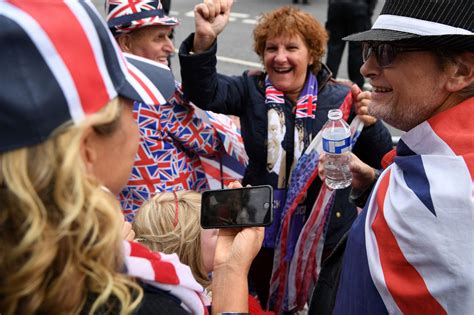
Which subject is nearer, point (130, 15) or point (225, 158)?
point (130, 15)

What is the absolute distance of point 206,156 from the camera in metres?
2.71

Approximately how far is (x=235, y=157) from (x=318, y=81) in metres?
0.59

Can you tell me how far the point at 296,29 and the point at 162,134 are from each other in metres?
0.88

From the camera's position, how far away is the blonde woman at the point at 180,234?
1.79 m

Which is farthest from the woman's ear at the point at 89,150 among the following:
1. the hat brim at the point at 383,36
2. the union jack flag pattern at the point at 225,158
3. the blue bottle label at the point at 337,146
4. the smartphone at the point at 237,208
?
the union jack flag pattern at the point at 225,158

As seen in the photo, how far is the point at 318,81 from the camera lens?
2.72 meters

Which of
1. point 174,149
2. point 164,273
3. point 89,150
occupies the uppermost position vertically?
point 89,150

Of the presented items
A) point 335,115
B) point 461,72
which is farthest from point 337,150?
point 461,72

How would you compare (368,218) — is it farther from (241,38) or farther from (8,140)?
(241,38)

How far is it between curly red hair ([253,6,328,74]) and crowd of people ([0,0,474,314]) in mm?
10

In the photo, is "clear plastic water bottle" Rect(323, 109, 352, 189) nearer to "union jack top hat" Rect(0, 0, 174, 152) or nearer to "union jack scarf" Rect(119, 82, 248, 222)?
"union jack scarf" Rect(119, 82, 248, 222)

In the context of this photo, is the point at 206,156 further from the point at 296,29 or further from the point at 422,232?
the point at 422,232

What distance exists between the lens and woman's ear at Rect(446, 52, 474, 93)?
1.54 meters

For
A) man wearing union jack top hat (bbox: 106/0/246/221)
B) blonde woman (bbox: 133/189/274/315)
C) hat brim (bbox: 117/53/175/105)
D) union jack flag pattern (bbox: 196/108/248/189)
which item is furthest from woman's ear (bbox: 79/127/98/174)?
union jack flag pattern (bbox: 196/108/248/189)
